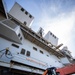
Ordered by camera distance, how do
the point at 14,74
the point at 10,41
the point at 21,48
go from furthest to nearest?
the point at 21,48, the point at 10,41, the point at 14,74

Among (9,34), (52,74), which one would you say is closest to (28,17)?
(9,34)

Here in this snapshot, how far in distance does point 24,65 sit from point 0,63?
8.53 feet

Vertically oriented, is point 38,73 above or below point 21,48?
below

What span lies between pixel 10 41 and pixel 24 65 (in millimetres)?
3517

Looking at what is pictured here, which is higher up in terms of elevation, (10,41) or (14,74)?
(10,41)

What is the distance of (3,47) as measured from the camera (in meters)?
9.59

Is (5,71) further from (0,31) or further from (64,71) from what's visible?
(64,71)

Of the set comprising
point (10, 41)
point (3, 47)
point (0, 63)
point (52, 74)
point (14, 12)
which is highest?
point (14, 12)

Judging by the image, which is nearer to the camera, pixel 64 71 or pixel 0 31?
pixel 64 71

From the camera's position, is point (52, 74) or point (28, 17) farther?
point (28, 17)

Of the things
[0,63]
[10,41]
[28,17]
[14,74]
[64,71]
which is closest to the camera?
[64,71]

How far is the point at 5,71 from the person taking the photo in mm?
8344

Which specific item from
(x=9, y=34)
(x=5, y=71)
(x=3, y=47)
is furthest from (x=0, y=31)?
(x=5, y=71)

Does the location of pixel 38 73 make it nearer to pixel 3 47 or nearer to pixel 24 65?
pixel 24 65
